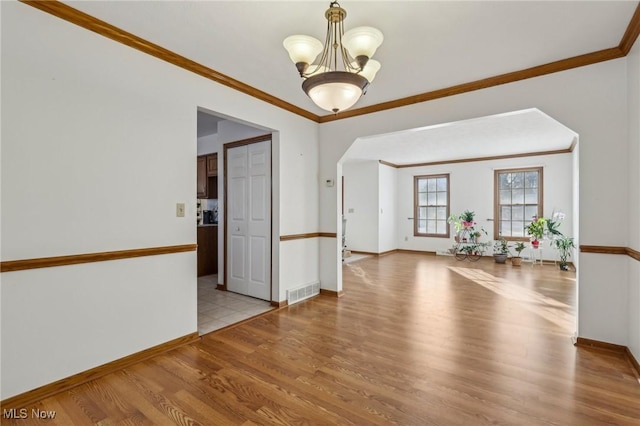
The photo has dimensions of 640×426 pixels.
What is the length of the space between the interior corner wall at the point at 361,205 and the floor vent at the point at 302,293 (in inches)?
153

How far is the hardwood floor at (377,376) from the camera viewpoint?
182 cm

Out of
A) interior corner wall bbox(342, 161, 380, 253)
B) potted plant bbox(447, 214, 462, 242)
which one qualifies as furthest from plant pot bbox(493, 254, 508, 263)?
interior corner wall bbox(342, 161, 380, 253)

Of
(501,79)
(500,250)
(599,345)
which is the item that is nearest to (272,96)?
(501,79)

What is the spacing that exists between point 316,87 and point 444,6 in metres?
1.07

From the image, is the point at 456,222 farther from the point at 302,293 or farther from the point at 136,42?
the point at 136,42

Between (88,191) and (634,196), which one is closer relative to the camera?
(88,191)

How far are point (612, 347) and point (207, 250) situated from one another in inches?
222

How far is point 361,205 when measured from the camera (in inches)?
325

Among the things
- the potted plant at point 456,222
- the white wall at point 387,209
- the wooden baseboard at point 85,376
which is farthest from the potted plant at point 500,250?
the wooden baseboard at point 85,376

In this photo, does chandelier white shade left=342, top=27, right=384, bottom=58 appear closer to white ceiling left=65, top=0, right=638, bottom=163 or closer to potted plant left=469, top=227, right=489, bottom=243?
white ceiling left=65, top=0, right=638, bottom=163

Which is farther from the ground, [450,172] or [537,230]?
[450,172]

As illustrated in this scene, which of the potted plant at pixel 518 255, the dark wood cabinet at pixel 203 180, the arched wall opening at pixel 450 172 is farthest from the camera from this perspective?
the potted plant at pixel 518 255

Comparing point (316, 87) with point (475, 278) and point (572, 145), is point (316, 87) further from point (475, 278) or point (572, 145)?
point (572, 145)
